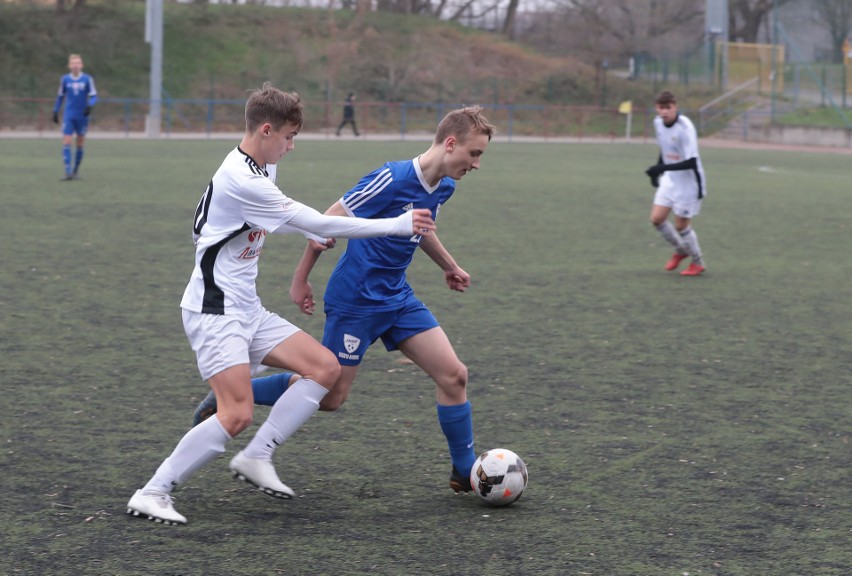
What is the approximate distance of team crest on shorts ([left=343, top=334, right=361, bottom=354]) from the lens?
467 cm

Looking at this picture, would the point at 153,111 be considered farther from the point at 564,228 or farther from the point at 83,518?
the point at 83,518

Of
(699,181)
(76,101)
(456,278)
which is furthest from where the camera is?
(76,101)

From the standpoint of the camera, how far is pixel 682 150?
1115 centimetres

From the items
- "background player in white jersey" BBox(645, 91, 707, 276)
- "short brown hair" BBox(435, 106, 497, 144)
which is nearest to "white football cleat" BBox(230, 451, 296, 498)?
"short brown hair" BBox(435, 106, 497, 144)

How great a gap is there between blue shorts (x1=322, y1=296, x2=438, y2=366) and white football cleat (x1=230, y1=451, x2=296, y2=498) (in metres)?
0.49

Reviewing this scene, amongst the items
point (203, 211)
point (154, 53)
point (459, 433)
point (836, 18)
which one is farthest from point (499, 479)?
point (836, 18)

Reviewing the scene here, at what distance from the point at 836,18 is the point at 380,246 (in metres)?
56.8

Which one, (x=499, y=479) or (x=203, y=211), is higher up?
(x=203, y=211)

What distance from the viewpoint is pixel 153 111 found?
1527 inches

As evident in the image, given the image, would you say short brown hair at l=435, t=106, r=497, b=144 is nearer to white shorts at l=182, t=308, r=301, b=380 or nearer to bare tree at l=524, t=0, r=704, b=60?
white shorts at l=182, t=308, r=301, b=380

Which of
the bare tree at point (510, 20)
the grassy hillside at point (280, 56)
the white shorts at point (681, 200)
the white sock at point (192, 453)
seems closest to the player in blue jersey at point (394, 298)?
the white sock at point (192, 453)

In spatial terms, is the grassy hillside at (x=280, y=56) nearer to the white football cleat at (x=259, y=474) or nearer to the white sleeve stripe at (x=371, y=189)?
the white sleeve stripe at (x=371, y=189)

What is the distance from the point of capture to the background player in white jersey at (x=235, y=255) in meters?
4.23

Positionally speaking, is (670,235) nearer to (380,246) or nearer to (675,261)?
(675,261)
